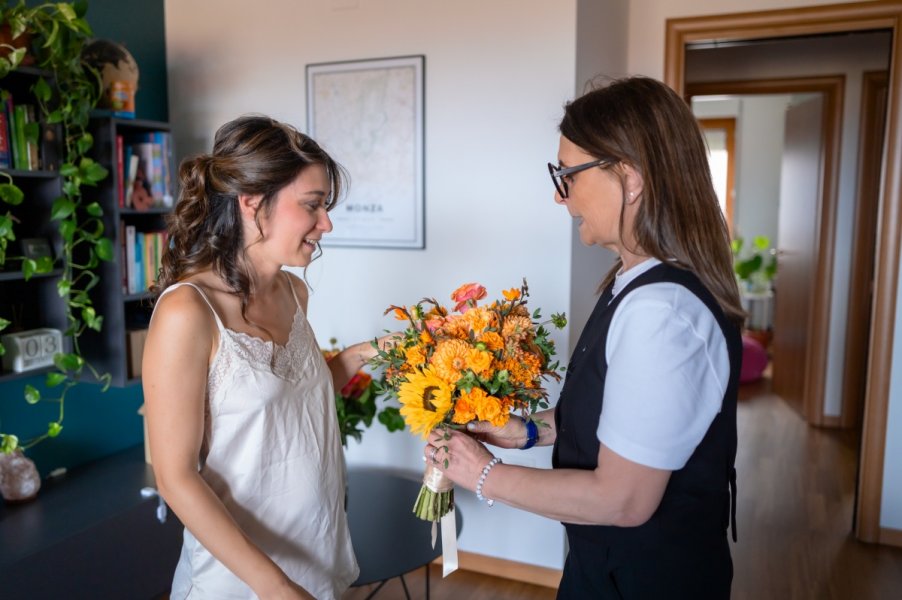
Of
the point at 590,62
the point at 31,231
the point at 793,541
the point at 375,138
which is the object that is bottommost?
the point at 793,541

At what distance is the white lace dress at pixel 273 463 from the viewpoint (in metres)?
1.41

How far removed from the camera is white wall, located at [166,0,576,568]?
279cm

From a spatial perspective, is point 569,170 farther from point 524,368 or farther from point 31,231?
point 31,231

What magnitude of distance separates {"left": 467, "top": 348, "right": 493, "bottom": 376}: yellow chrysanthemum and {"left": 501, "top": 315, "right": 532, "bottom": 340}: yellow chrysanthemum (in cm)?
10

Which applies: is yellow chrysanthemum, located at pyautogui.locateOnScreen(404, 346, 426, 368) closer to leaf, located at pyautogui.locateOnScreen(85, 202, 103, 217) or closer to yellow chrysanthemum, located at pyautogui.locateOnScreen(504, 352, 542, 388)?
yellow chrysanthemum, located at pyautogui.locateOnScreen(504, 352, 542, 388)

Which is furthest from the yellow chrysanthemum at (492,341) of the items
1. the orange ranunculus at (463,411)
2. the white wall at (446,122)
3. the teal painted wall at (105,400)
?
the teal painted wall at (105,400)

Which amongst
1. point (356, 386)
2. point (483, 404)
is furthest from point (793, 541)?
point (483, 404)

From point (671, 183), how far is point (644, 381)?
0.34 metres

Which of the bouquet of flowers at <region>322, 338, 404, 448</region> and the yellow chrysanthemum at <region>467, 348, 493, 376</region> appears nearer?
the yellow chrysanthemum at <region>467, 348, 493, 376</region>

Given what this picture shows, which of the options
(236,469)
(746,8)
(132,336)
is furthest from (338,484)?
(746,8)

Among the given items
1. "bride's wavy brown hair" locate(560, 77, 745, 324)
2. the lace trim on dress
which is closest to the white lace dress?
the lace trim on dress

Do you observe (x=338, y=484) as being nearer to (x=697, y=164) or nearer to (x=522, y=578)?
(x=697, y=164)

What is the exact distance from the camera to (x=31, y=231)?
255cm

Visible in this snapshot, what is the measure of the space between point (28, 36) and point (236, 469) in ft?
5.69
